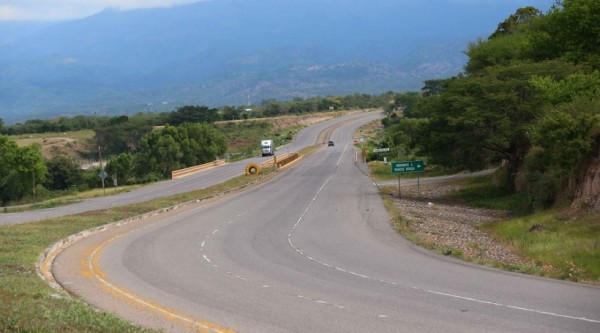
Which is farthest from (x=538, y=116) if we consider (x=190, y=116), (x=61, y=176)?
(x=190, y=116)

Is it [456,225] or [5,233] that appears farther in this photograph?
[456,225]

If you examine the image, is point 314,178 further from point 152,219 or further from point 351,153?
point 351,153

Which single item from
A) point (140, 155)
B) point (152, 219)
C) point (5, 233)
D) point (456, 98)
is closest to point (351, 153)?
point (140, 155)

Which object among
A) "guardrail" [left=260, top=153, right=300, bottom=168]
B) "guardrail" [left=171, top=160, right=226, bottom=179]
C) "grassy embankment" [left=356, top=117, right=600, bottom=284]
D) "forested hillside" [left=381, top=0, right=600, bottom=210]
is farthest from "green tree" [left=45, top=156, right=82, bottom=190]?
"grassy embankment" [left=356, top=117, right=600, bottom=284]

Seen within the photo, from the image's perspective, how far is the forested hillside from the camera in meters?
30.8

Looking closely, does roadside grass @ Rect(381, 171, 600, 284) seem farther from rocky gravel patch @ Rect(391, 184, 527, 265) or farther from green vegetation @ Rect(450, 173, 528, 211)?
green vegetation @ Rect(450, 173, 528, 211)

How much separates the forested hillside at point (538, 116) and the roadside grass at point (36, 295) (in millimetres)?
19635

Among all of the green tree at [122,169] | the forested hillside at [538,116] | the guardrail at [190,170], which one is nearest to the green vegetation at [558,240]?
the forested hillside at [538,116]

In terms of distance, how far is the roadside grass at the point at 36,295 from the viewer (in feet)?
32.3

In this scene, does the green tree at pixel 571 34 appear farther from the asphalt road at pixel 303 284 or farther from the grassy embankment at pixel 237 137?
the grassy embankment at pixel 237 137

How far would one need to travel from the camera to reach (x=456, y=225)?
33156 millimetres

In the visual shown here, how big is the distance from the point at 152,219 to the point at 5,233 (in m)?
9.74

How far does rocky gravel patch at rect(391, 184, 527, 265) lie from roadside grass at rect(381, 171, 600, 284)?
0.43m

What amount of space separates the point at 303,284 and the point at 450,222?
19.0m
